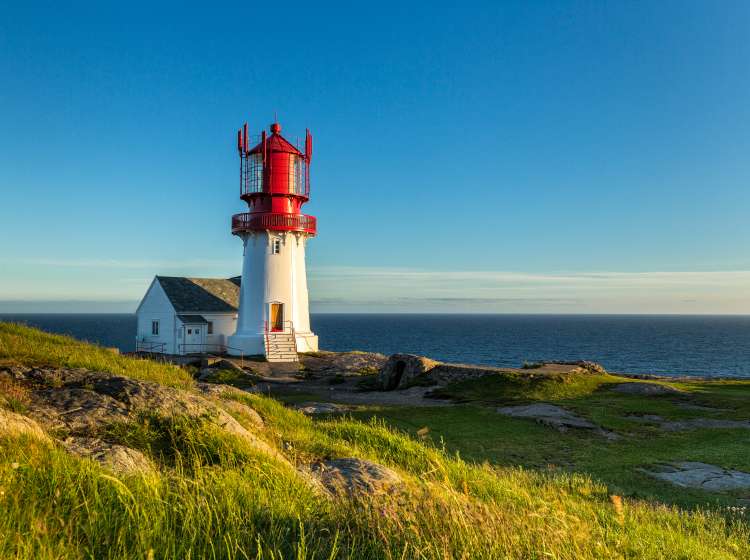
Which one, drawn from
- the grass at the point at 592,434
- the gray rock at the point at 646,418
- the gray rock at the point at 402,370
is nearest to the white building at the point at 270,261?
the gray rock at the point at 402,370

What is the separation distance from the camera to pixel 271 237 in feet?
148

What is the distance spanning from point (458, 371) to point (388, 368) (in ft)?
14.8

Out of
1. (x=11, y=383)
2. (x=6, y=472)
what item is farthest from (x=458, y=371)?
(x=6, y=472)

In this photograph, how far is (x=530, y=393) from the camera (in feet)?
78.8

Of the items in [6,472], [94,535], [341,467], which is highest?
[6,472]

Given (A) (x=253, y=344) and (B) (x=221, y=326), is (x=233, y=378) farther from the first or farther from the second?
(B) (x=221, y=326)

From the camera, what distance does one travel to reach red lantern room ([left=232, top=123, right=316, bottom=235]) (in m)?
44.1

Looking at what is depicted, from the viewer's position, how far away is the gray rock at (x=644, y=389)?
23.8 meters

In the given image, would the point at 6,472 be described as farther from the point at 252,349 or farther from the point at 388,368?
the point at 252,349

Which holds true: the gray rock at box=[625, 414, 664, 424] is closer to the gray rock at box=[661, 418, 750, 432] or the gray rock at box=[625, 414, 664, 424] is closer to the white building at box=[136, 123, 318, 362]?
the gray rock at box=[661, 418, 750, 432]

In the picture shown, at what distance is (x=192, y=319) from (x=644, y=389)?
120 ft

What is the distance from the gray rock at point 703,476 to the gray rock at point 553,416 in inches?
142

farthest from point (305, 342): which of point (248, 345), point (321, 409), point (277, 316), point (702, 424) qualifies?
point (702, 424)

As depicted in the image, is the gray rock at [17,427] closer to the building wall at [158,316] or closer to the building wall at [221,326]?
the building wall at [221,326]
